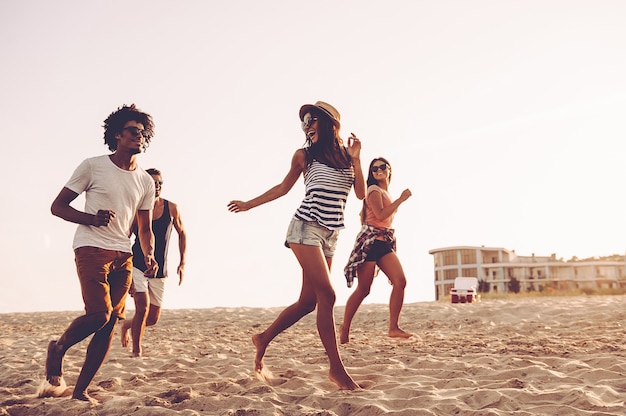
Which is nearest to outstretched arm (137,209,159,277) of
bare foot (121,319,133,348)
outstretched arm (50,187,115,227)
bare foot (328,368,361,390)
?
outstretched arm (50,187,115,227)

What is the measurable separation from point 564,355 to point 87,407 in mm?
4059

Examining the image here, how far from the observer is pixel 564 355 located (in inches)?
220

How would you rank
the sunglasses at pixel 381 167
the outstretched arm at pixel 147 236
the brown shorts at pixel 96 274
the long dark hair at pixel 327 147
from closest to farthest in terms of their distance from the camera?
1. the brown shorts at pixel 96 274
2. the long dark hair at pixel 327 147
3. the outstretched arm at pixel 147 236
4. the sunglasses at pixel 381 167

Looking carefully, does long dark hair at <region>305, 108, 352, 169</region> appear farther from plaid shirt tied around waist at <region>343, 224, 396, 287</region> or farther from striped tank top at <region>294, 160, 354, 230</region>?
plaid shirt tied around waist at <region>343, 224, 396, 287</region>

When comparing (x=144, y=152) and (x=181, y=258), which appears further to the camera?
(x=181, y=258)

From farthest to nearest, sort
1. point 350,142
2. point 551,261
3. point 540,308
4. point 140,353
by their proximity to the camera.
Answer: point 551,261, point 540,308, point 140,353, point 350,142

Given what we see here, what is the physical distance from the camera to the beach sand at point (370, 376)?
13.0ft

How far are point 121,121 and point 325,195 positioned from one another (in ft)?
5.08

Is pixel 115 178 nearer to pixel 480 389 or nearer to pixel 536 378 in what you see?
pixel 480 389

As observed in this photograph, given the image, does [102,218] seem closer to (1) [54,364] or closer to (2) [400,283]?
(1) [54,364]

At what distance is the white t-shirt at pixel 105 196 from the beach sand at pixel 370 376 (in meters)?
1.15

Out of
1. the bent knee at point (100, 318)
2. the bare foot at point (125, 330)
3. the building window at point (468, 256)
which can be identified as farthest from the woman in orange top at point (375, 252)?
the building window at point (468, 256)

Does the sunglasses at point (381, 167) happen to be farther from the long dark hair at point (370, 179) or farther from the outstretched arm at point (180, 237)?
the outstretched arm at point (180, 237)

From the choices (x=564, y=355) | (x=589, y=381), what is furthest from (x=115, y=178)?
(x=564, y=355)
